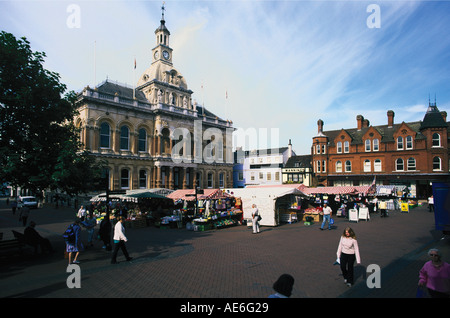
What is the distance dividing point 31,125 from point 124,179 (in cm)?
2701

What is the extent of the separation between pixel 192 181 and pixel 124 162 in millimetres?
12743

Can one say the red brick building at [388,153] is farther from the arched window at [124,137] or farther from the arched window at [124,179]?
the arched window at [124,137]

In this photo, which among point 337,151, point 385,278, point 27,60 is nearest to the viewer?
point 385,278

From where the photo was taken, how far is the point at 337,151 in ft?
155

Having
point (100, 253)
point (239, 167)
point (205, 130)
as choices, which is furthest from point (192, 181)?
point (100, 253)

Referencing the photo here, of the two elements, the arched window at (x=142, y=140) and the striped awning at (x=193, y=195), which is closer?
the striped awning at (x=193, y=195)

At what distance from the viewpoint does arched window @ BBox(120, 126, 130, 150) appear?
3691cm

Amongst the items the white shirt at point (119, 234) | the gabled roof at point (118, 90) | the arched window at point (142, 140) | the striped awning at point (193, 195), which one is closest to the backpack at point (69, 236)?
the white shirt at point (119, 234)

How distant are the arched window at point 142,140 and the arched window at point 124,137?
6.62 ft

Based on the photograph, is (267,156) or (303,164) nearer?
(303,164)

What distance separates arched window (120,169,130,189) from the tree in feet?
84.2

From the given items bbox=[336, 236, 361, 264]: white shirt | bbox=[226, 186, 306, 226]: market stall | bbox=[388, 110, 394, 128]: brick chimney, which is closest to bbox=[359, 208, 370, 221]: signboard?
bbox=[226, 186, 306, 226]: market stall

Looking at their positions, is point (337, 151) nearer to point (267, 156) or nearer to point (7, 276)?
point (267, 156)

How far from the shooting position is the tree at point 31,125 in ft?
33.0
